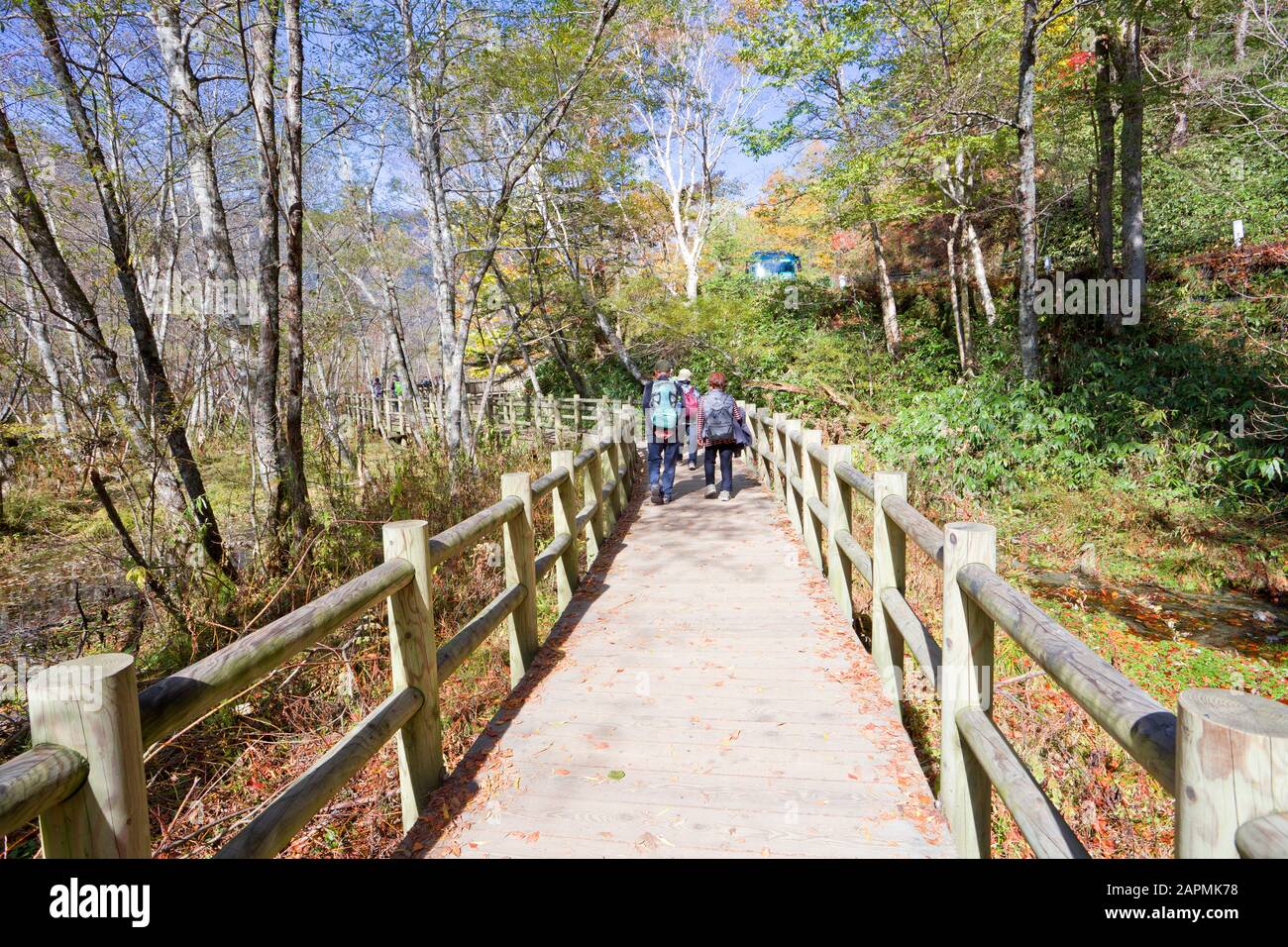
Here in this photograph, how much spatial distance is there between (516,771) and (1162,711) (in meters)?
2.55

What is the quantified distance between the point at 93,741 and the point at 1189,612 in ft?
31.2

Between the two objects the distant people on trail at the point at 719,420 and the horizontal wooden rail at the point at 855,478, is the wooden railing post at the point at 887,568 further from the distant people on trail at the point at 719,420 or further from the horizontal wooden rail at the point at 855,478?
the distant people on trail at the point at 719,420

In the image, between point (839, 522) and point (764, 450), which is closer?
point (839, 522)

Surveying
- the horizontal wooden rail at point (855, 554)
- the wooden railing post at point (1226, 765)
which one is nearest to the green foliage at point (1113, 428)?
the horizontal wooden rail at point (855, 554)

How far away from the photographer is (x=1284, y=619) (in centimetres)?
754

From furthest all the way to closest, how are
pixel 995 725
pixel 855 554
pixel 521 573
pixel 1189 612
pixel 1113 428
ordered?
pixel 1113 428
pixel 1189 612
pixel 855 554
pixel 521 573
pixel 995 725

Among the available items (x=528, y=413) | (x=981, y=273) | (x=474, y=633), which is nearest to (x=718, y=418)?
(x=474, y=633)

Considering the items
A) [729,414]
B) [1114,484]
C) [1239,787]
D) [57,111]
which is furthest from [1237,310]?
[57,111]

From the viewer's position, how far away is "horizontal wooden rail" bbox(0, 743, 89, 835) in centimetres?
133

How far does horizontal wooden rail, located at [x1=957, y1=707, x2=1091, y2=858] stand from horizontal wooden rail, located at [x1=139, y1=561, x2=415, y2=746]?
7.32 ft

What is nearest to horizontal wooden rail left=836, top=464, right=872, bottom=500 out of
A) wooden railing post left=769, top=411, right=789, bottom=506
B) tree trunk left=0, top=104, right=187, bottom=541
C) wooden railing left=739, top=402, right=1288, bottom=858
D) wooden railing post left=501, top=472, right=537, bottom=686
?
wooden railing left=739, top=402, right=1288, bottom=858
